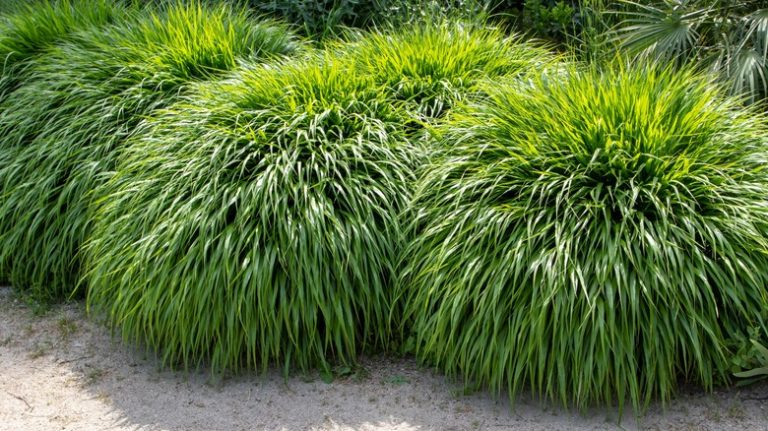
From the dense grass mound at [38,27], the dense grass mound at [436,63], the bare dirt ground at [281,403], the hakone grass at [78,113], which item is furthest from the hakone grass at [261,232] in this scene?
the dense grass mound at [38,27]

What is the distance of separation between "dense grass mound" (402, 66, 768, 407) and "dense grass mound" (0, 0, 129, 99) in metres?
3.24

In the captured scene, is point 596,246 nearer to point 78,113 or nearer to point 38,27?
point 78,113

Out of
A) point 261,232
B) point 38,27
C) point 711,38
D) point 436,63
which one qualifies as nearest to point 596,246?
point 261,232

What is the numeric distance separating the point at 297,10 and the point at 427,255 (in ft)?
10.1

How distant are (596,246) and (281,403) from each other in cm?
159

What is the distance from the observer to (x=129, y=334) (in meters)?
4.51

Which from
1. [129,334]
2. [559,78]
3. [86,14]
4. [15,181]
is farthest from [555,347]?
[86,14]

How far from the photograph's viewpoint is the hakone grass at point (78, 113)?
16.8ft

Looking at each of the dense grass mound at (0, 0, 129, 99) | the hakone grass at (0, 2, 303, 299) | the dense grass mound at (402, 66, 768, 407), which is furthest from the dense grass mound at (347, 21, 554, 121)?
the dense grass mound at (0, 0, 129, 99)

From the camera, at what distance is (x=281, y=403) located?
13.4 feet

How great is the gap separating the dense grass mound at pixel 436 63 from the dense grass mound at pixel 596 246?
65 centimetres

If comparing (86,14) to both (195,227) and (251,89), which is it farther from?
(195,227)

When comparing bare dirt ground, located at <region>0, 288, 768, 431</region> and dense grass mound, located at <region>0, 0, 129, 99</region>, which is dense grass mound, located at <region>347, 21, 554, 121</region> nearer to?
bare dirt ground, located at <region>0, 288, 768, 431</region>

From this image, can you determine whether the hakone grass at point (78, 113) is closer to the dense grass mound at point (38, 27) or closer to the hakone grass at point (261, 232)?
the dense grass mound at point (38, 27)
